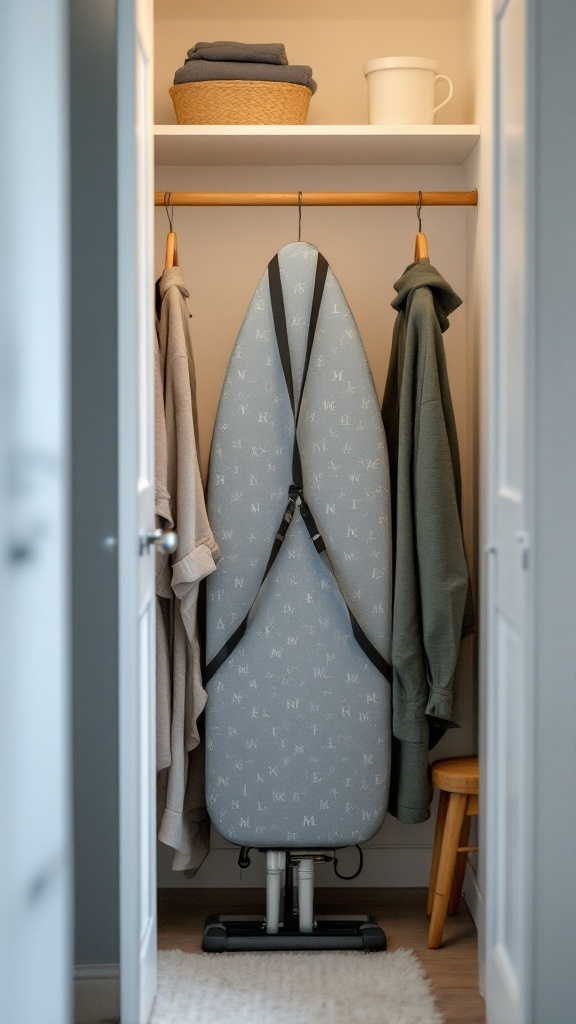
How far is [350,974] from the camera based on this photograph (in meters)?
2.49

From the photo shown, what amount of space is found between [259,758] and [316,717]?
165 millimetres

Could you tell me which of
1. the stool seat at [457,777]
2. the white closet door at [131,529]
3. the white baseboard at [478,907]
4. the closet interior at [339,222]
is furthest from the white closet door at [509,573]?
the closet interior at [339,222]

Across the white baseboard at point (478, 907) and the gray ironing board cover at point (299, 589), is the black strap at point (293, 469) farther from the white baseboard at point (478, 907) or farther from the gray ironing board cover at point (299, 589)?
the white baseboard at point (478, 907)

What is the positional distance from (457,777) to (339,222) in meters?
1.48

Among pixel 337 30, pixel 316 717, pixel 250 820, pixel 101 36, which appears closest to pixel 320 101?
pixel 337 30

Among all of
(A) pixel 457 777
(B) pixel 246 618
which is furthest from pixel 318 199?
(A) pixel 457 777

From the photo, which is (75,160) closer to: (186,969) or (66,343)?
(66,343)

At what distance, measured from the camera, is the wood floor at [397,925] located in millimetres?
2400

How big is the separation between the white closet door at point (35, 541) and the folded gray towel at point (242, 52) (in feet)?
4.65

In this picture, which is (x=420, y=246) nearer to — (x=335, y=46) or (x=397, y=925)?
(x=335, y=46)

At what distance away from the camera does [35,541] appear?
1.33 m

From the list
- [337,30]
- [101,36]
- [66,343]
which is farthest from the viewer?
[337,30]

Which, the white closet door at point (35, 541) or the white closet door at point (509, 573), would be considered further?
the white closet door at point (509, 573)

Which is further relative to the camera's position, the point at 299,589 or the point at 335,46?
the point at 335,46
